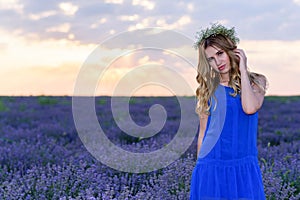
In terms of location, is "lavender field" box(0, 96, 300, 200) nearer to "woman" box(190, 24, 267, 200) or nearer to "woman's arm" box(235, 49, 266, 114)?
"woman" box(190, 24, 267, 200)

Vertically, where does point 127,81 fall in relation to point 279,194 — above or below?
above

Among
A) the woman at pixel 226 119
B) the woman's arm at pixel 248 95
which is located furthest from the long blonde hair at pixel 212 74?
the woman's arm at pixel 248 95

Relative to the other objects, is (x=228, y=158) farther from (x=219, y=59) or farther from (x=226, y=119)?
(x=219, y=59)

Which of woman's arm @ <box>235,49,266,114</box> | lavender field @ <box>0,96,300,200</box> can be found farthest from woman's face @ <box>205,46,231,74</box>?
lavender field @ <box>0,96,300,200</box>

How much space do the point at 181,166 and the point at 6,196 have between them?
141cm

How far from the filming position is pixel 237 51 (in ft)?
9.23

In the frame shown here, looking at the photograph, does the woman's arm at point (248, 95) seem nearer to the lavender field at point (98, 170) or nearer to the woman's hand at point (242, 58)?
the woman's hand at point (242, 58)

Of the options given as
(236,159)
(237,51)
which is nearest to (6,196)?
(236,159)

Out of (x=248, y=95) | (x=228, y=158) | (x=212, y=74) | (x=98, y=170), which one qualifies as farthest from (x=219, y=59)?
(x=98, y=170)

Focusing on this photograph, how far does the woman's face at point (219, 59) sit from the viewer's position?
2.80 meters

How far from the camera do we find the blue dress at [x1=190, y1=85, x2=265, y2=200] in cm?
267

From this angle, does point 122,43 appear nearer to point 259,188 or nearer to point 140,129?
point 259,188

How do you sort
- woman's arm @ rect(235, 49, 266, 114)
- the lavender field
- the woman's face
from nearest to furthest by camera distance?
1. woman's arm @ rect(235, 49, 266, 114)
2. the woman's face
3. the lavender field

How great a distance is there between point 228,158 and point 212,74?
0.53 meters
